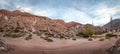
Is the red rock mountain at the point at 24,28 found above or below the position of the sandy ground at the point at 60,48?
above

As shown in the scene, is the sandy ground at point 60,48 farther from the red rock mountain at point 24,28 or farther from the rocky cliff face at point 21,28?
the rocky cliff face at point 21,28

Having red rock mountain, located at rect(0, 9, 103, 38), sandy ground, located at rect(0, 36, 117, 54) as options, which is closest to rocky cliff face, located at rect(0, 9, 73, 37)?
red rock mountain, located at rect(0, 9, 103, 38)

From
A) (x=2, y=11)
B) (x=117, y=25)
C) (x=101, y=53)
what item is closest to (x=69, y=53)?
(x=101, y=53)

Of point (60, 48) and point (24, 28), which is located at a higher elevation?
point (24, 28)

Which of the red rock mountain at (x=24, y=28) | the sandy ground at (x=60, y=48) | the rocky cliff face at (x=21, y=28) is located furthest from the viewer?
the red rock mountain at (x=24, y=28)

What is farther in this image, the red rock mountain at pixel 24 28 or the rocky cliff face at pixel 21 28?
the red rock mountain at pixel 24 28

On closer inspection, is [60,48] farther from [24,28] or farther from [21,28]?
[21,28]

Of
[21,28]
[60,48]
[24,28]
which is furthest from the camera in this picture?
[21,28]

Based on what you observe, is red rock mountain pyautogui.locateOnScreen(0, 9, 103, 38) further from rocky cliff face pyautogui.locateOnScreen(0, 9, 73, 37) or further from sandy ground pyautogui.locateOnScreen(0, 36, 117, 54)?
sandy ground pyautogui.locateOnScreen(0, 36, 117, 54)

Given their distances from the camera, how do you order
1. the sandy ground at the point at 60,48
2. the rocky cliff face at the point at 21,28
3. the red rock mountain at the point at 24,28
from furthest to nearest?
the red rock mountain at the point at 24,28 → the rocky cliff face at the point at 21,28 → the sandy ground at the point at 60,48

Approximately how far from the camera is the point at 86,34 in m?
55.9

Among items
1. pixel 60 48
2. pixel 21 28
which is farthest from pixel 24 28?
pixel 60 48

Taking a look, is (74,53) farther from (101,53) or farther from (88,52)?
(101,53)

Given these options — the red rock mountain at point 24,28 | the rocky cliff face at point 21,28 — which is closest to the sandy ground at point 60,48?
the red rock mountain at point 24,28
